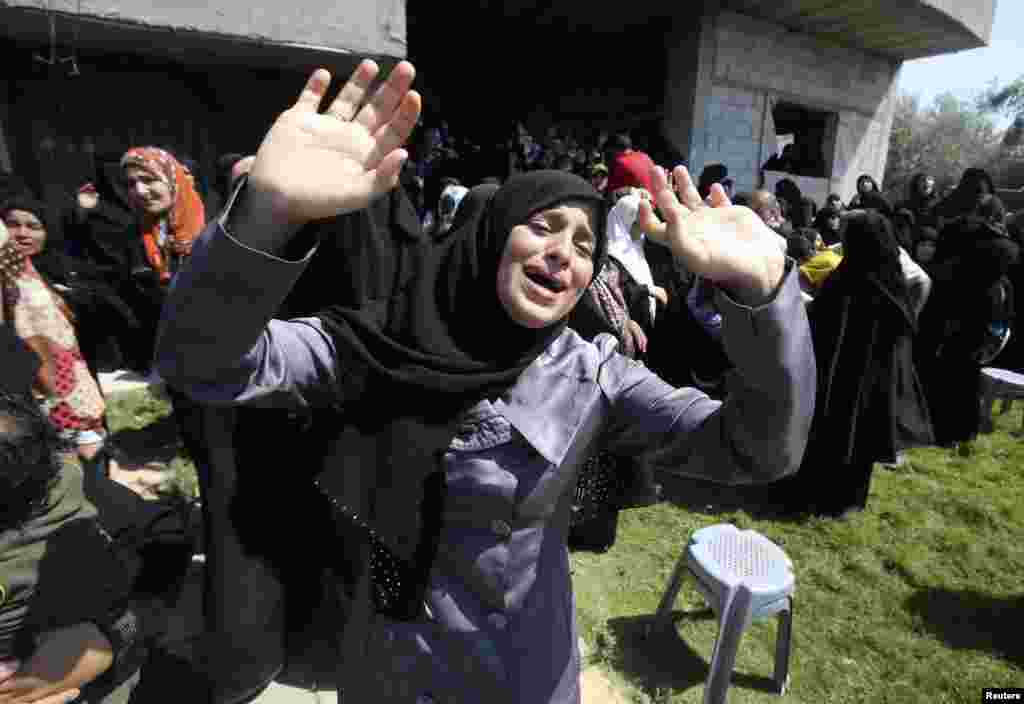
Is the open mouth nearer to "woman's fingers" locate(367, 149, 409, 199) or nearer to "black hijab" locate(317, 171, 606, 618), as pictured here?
"black hijab" locate(317, 171, 606, 618)

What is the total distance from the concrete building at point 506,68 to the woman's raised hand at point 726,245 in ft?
18.9

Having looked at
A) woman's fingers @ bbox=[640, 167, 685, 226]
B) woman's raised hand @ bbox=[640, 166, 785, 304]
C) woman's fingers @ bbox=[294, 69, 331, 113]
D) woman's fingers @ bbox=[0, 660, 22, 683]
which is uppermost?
woman's fingers @ bbox=[294, 69, 331, 113]

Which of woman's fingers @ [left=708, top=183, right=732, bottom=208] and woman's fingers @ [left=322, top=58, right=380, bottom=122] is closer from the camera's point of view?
woman's fingers @ [left=322, top=58, right=380, bottom=122]

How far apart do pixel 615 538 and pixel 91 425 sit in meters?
2.69

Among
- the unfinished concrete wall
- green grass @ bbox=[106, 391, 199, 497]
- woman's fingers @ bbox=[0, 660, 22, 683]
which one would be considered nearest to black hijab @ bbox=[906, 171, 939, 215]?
the unfinished concrete wall

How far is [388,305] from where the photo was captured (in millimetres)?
1240

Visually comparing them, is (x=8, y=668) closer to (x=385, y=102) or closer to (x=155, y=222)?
(x=385, y=102)

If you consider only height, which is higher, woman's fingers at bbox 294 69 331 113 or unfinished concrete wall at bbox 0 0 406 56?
unfinished concrete wall at bbox 0 0 406 56

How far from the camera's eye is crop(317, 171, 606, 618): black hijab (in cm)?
107

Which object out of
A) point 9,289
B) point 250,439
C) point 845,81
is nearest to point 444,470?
point 250,439

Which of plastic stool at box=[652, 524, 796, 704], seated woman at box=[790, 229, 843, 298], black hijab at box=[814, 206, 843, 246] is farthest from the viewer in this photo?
black hijab at box=[814, 206, 843, 246]

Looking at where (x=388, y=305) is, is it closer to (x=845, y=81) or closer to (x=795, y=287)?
(x=795, y=287)

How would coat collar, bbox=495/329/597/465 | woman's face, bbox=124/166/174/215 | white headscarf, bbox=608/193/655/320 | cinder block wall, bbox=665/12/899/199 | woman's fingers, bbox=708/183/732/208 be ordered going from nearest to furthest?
woman's fingers, bbox=708/183/732/208 < coat collar, bbox=495/329/597/465 < woman's face, bbox=124/166/174/215 < white headscarf, bbox=608/193/655/320 < cinder block wall, bbox=665/12/899/199

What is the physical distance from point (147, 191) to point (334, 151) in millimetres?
2692
